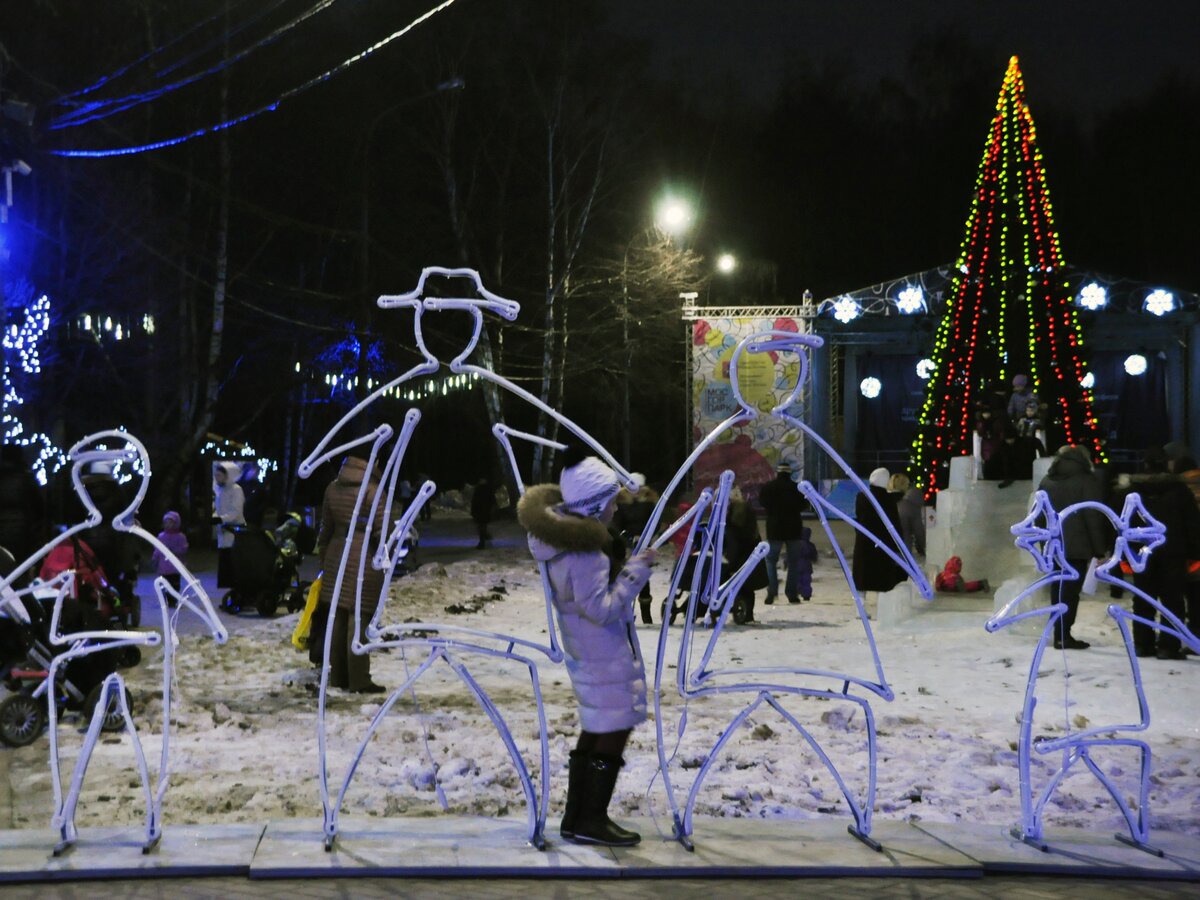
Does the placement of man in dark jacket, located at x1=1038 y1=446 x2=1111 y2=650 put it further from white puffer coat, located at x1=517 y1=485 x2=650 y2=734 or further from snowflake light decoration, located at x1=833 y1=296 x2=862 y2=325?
snowflake light decoration, located at x1=833 y1=296 x2=862 y2=325

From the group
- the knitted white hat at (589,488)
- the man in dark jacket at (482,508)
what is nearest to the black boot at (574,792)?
the knitted white hat at (589,488)

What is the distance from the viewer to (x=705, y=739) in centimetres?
840

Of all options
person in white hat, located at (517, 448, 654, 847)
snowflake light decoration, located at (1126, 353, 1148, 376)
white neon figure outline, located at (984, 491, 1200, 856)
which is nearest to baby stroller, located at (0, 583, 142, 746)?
person in white hat, located at (517, 448, 654, 847)

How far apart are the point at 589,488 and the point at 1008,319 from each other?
14381 mm

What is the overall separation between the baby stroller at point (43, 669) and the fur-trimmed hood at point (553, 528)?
152 inches

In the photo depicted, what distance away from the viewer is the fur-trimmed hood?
216 inches

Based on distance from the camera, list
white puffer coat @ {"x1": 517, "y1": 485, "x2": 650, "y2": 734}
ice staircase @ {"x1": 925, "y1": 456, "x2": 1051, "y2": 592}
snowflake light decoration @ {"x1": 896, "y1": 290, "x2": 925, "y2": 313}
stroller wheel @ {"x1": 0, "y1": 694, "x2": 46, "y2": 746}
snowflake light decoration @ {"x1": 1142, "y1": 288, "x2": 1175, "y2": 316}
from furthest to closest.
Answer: snowflake light decoration @ {"x1": 896, "y1": 290, "x2": 925, "y2": 313} → snowflake light decoration @ {"x1": 1142, "y1": 288, "x2": 1175, "y2": 316} → ice staircase @ {"x1": 925, "y1": 456, "x2": 1051, "y2": 592} → stroller wheel @ {"x1": 0, "y1": 694, "x2": 46, "y2": 746} → white puffer coat @ {"x1": 517, "y1": 485, "x2": 650, "y2": 734}

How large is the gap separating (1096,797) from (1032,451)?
9.69 m

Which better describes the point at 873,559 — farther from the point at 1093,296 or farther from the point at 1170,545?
the point at 1093,296

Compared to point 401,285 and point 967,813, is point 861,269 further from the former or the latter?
point 967,813

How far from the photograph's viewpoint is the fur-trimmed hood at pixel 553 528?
5.48 m

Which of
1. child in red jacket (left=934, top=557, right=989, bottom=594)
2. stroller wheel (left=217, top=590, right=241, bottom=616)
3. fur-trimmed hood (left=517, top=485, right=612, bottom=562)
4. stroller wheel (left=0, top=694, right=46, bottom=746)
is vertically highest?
fur-trimmed hood (left=517, top=485, right=612, bottom=562)

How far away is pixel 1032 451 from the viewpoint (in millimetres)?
16141

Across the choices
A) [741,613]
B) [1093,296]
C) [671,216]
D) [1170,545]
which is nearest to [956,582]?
[741,613]
